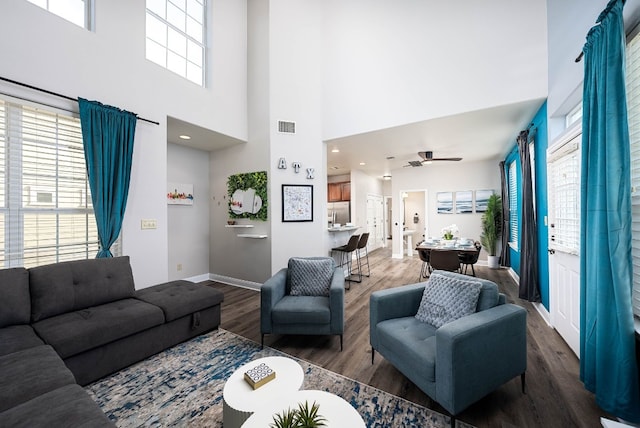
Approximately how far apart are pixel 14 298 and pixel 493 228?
7706 mm

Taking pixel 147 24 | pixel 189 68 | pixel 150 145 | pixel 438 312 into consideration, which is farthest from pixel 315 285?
pixel 147 24

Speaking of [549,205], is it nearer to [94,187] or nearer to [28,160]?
[94,187]

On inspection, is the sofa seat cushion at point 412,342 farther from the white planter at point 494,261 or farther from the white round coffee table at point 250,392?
the white planter at point 494,261

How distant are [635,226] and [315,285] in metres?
2.51

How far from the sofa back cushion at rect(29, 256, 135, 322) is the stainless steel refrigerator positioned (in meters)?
6.07

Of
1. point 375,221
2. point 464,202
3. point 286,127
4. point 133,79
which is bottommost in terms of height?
point 375,221

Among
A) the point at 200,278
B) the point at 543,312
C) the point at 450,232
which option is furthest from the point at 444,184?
the point at 200,278

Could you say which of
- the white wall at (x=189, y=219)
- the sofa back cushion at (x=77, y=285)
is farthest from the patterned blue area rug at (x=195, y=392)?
the white wall at (x=189, y=219)

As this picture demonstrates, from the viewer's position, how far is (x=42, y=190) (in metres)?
2.61

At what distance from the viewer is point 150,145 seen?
3.40 m

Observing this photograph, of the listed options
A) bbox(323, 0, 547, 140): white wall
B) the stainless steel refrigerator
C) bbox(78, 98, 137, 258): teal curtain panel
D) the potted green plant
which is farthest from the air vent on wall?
the potted green plant

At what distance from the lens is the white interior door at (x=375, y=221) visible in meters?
8.82

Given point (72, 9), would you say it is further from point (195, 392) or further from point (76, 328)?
point (195, 392)

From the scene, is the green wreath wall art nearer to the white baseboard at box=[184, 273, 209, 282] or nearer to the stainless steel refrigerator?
the white baseboard at box=[184, 273, 209, 282]
